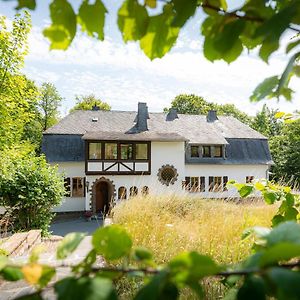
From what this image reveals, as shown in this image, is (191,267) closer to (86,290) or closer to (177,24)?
(86,290)

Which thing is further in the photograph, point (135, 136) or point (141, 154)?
point (141, 154)

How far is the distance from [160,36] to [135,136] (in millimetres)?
20865

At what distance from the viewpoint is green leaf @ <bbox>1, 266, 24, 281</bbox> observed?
1.81 feet

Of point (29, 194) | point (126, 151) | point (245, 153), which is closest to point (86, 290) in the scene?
point (29, 194)

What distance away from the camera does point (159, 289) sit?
438 mm

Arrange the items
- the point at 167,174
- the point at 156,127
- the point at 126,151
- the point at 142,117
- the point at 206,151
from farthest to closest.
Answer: the point at 206,151
the point at 156,127
the point at 142,117
the point at 167,174
the point at 126,151

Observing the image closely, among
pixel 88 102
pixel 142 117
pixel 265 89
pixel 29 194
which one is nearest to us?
pixel 265 89

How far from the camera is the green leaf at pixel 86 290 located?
0.44 m

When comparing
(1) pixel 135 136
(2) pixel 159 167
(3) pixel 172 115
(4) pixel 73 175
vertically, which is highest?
(3) pixel 172 115

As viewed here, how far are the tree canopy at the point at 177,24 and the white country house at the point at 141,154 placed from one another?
18.4 metres

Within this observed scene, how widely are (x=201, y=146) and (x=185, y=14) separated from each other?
2338 cm

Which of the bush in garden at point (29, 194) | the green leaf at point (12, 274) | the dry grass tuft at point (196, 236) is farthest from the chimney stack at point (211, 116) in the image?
the green leaf at point (12, 274)

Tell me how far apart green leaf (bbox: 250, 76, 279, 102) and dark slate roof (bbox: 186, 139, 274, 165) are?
22.8 m

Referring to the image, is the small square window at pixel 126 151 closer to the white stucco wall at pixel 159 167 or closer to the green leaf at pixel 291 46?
the white stucco wall at pixel 159 167
